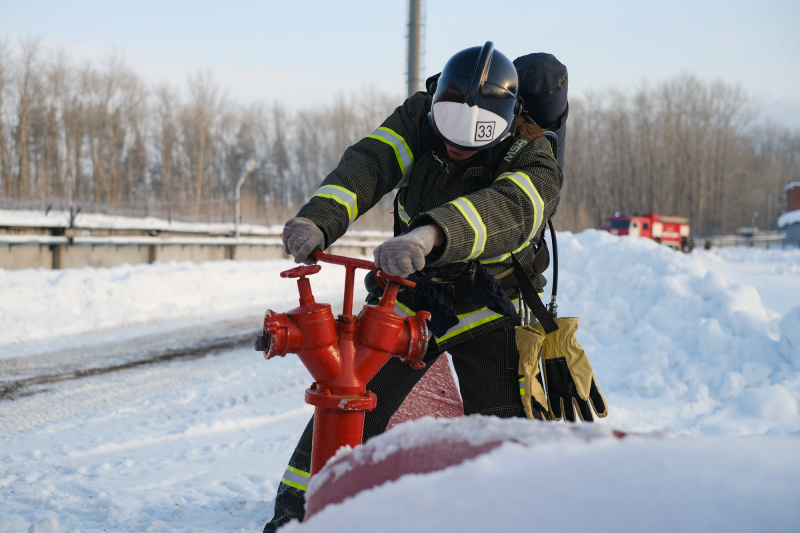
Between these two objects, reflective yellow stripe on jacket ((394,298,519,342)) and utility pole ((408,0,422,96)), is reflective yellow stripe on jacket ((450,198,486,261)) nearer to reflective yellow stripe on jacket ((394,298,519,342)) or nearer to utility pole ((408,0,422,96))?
reflective yellow stripe on jacket ((394,298,519,342))

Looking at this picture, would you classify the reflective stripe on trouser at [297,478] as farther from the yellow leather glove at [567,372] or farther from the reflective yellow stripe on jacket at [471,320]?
the yellow leather glove at [567,372]

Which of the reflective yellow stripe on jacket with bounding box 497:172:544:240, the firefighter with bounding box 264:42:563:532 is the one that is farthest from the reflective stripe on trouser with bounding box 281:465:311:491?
the reflective yellow stripe on jacket with bounding box 497:172:544:240

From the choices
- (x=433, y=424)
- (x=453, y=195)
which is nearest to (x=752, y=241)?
(x=453, y=195)

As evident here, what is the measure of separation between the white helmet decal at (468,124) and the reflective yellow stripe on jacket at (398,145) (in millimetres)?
259

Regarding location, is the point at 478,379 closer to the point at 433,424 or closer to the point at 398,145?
the point at 398,145

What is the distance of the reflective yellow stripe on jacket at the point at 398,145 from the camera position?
99.7 inches

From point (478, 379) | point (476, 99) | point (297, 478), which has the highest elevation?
point (476, 99)

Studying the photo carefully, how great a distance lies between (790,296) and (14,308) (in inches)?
494

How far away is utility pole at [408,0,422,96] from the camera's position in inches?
326

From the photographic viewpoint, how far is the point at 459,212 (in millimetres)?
1982

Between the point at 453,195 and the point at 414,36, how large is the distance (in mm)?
6401

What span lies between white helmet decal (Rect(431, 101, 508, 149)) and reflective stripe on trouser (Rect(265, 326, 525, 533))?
0.73m

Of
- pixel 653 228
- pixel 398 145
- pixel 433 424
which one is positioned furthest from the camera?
pixel 653 228

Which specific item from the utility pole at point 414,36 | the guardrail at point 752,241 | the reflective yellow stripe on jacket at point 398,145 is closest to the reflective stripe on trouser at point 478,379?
the reflective yellow stripe on jacket at point 398,145
